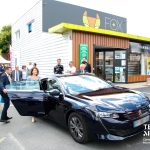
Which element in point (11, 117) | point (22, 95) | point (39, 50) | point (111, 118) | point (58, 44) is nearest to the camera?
point (111, 118)

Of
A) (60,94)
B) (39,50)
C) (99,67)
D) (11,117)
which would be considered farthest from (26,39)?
(60,94)

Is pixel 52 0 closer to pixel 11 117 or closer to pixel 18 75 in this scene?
pixel 18 75

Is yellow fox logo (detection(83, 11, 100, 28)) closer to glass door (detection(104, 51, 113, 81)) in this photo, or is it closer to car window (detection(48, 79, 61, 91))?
glass door (detection(104, 51, 113, 81))

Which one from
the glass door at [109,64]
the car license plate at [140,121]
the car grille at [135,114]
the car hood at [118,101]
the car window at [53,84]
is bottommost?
the car license plate at [140,121]

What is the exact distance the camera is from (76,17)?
70.1 feet

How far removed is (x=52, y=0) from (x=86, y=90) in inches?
583

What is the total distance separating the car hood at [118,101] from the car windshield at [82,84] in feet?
1.79

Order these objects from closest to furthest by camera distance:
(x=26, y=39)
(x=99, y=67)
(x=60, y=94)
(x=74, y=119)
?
(x=74, y=119) < (x=60, y=94) < (x=99, y=67) < (x=26, y=39)

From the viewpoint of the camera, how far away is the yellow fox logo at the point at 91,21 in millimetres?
21922

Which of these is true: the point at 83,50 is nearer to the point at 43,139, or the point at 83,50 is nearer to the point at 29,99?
the point at 29,99

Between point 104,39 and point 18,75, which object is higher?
point 104,39

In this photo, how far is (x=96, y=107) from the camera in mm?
4422

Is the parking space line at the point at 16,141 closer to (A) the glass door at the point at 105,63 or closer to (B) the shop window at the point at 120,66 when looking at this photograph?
(B) the shop window at the point at 120,66

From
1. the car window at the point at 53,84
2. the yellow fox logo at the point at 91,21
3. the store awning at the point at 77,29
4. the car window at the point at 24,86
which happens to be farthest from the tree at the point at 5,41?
the car window at the point at 53,84
